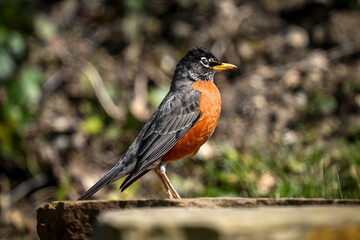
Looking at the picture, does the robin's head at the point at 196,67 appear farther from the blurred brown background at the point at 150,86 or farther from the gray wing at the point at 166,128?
the blurred brown background at the point at 150,86

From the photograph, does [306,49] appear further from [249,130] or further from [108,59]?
[108,59]

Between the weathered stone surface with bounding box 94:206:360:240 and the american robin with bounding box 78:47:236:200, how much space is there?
6.20 feet

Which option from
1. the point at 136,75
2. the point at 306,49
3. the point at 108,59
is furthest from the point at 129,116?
the point at 306,49

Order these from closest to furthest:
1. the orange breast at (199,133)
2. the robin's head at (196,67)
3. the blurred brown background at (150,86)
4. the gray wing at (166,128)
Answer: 1. the gray wing at (166,128)
2. the orange breast at (199,133)
3. the robin's head at (196,67)
4. the blurred brown background at (150,86)

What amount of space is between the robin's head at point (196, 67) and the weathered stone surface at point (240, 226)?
2.61 metres

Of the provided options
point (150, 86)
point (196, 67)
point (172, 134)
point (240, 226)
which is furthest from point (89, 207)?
point (150, 86)

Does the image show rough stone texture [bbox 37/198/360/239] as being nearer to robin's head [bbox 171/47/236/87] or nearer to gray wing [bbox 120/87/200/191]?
gray wing [bbox 120/87/200/191]

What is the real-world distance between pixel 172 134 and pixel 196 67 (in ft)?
2.18

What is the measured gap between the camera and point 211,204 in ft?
6.60

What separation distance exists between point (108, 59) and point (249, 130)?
83.5 inches

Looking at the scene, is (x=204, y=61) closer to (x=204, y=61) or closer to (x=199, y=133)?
(x=204, y=61)

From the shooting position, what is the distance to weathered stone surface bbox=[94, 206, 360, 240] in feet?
4.02

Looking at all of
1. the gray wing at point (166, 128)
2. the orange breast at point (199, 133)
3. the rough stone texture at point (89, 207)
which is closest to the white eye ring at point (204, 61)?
the gray wing at point (166, 128)

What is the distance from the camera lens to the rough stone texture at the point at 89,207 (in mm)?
2010
